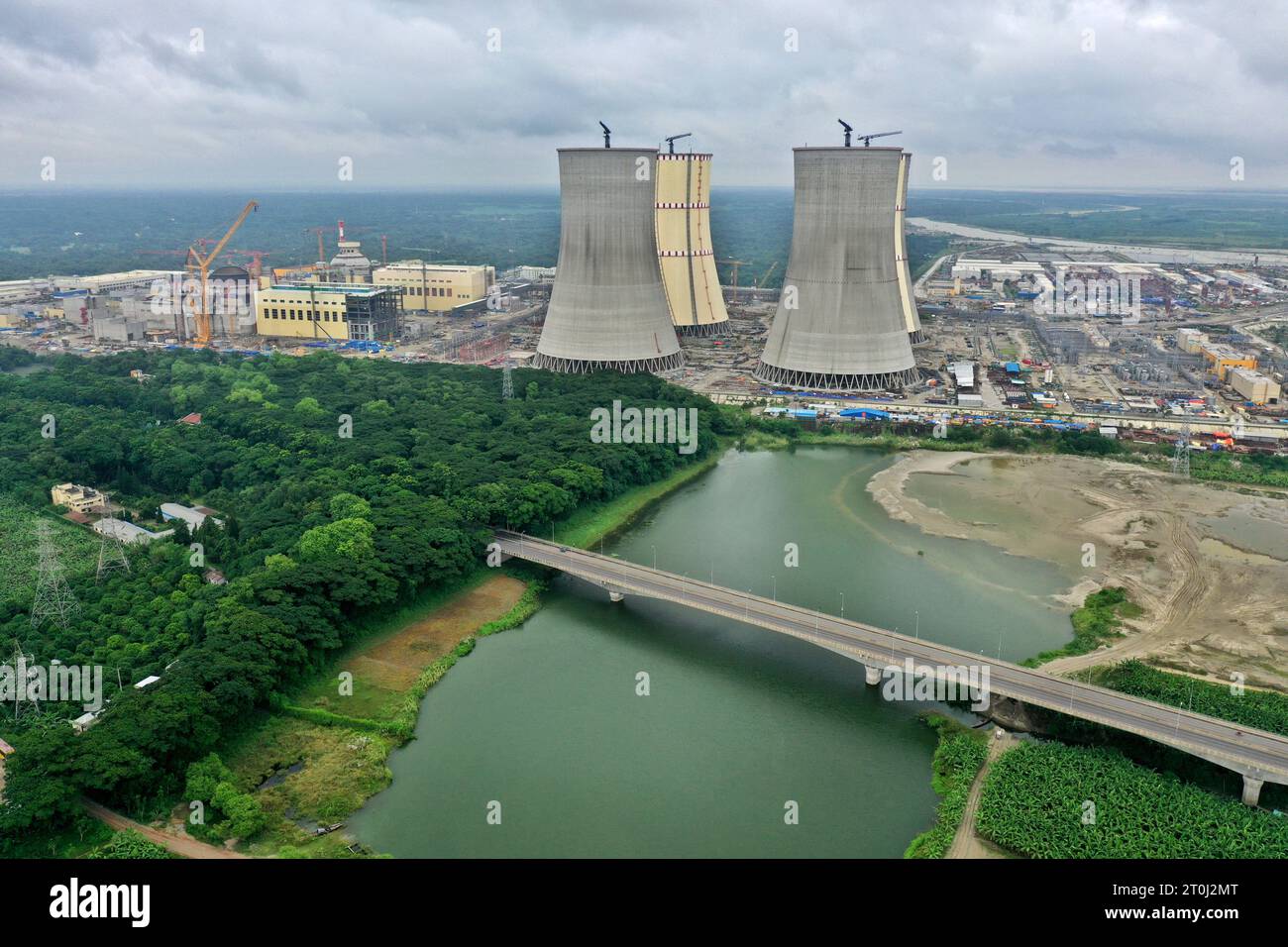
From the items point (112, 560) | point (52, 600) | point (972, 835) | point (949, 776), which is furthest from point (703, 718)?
point (112, 560)

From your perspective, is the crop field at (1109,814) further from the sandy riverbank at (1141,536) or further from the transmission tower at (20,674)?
the transmission tower at (20,674)

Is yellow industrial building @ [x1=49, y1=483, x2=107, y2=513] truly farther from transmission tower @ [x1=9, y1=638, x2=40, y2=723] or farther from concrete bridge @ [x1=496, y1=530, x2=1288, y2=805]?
concrete bridge @ [x1=496, y1=530, x2=1288, y2=805]

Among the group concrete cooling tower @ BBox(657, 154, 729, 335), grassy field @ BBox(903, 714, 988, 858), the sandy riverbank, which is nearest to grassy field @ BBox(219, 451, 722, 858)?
grassy field @ BBox(903, 714, 988, 858)

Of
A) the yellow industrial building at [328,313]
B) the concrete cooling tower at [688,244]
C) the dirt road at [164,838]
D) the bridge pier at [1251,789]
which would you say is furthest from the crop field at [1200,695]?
the yellow industrial building at [328,313]
